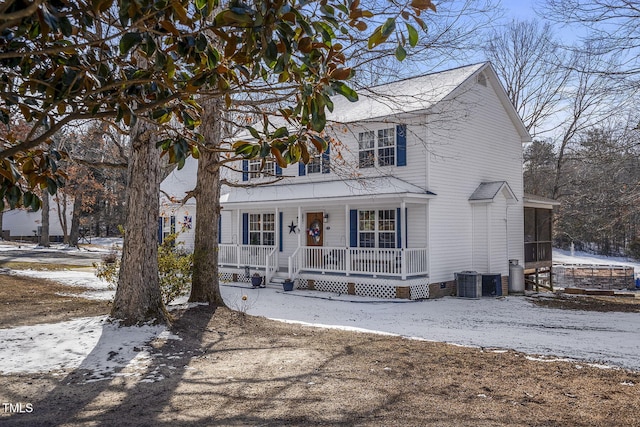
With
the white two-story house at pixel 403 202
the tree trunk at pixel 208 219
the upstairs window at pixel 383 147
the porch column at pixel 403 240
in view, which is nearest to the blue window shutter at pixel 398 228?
the white two-story house at pixel 403 202

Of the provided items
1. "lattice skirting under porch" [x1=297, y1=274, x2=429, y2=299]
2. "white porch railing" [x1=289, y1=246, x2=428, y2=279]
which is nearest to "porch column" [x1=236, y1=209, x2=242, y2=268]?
"white porch railing" [x1=289, y1=246, x2=428, y2=279]

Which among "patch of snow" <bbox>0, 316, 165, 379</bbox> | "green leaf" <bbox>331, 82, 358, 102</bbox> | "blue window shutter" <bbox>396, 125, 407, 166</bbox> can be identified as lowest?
"patch of snow" <bbox>0, 316, 165, 379</bbox>

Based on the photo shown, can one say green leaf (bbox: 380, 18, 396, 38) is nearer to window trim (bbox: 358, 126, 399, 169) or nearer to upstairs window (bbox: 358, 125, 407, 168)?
upstairs window (bbox: 358, 125, 407, 168)

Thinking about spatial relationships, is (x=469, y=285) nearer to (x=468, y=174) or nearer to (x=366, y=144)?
(x=468, y=174)

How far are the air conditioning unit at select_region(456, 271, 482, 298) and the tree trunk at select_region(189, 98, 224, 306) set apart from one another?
8679mm

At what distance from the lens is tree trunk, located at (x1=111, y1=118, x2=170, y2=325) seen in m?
7.97

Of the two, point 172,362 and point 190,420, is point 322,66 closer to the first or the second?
point 190,420

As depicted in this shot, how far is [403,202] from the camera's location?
49.5 feet

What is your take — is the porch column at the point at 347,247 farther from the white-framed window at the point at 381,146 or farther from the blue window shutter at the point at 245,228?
the blue window shutter at the point at 245,228

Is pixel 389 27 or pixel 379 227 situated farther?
pixel 379 227

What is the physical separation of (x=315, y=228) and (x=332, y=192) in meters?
2.39

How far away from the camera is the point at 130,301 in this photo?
795 cm

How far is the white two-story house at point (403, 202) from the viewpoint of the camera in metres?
15.7

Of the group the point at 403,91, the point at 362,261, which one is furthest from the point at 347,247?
the point at 403,91
